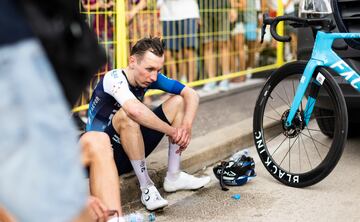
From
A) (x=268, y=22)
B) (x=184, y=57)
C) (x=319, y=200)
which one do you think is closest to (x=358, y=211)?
(x=319, y=200)

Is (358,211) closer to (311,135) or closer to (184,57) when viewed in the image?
(311,135)

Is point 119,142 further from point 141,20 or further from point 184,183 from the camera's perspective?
point 141,20

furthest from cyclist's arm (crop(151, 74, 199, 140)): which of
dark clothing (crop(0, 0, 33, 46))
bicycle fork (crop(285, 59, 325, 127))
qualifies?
dark clothing (crop(0, 0, 33, 46))

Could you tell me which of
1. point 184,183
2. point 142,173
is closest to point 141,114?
point 142,173

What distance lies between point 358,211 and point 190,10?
12.2 ft

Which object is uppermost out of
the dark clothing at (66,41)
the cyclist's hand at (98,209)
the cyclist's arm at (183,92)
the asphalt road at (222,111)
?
the dark clothing at (66,41)

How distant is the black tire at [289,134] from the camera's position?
399 cm

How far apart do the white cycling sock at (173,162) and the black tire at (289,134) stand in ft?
2.06

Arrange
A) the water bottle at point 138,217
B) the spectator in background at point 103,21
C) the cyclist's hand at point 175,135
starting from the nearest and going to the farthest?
the water bottle at point 138,217
the cyclist's hand at point 175,135
the spectator in background at point 103,21

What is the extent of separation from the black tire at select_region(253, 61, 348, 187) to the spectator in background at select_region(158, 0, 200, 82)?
2084mm

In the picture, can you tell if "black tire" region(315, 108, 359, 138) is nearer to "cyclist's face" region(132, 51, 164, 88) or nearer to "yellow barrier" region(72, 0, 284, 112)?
"cyclist's face" region(132, 51, 164, 88)

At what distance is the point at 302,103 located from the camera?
426 centimetres

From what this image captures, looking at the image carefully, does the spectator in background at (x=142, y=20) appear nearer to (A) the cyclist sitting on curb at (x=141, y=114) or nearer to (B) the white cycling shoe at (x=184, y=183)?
(B) the white cycling shoe at (x=184, y=183)

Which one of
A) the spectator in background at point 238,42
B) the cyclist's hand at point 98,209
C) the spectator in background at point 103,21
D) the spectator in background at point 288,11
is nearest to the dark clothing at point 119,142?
the cyclist's hand at point 98,209
